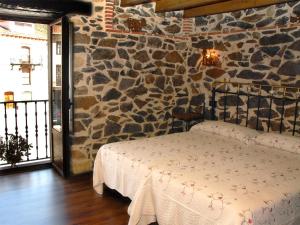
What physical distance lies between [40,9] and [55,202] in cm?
224

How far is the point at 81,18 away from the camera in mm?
3996

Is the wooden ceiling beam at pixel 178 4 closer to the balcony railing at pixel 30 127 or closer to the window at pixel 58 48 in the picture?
the window at pixel 58 48

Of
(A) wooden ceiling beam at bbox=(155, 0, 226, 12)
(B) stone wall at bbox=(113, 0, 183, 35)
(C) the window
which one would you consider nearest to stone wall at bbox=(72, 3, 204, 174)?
(B) stone wall at bbox=(113, 0, 183, 35)

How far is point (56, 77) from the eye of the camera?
13.7ft

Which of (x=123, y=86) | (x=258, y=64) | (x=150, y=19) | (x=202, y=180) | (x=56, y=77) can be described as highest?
(x=150, y=19)

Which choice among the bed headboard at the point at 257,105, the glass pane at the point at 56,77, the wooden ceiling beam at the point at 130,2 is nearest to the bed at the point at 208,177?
the bed headboard at the point at 257,105

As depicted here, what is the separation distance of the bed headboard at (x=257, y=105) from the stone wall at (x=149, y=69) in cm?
8

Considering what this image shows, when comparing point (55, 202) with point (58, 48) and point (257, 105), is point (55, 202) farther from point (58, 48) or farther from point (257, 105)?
point (257, 105)

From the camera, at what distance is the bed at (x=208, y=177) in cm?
218

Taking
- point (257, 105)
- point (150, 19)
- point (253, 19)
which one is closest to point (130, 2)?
point (150, 19)

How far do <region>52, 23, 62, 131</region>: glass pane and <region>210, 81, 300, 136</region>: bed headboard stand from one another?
2299 mm

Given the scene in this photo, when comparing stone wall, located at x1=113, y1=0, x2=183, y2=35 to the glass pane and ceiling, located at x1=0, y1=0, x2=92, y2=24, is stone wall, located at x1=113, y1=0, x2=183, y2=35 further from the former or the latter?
the glass pane

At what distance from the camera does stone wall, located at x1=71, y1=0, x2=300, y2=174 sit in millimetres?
3996

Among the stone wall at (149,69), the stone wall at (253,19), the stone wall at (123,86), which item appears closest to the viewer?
the stone wall at (253,19)
